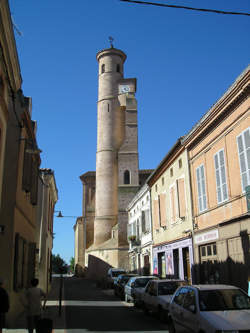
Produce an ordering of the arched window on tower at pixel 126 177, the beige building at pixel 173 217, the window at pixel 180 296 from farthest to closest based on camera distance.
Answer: the arched window on tower at pixel 126 177
the beige building at pixel 173 217
the window at pixel 180 296

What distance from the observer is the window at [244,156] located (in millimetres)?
11913

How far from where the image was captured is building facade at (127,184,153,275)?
2651cm

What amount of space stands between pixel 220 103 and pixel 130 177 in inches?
1236

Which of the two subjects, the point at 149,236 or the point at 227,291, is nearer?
the point at 227,291

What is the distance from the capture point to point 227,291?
7.88 m

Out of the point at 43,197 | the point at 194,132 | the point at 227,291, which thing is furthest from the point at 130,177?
the point at 227,291

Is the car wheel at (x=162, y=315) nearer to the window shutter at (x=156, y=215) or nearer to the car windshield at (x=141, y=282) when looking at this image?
the car windshield at (x=141, y=282)

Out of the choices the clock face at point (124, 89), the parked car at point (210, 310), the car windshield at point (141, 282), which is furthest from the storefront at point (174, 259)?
the clock face at point (124, 89)

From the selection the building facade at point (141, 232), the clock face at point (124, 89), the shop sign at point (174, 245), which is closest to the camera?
the shop sign at point (174, 245)

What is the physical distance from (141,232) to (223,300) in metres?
22.0

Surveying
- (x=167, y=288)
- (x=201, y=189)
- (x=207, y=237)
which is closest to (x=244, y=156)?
(x=201, y=189)

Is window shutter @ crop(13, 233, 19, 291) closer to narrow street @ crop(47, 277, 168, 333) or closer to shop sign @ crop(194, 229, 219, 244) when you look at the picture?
narrow street @ crop(47, 277, 168, 333)

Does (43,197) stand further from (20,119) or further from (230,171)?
(230,171)

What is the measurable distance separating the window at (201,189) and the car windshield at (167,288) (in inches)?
156
